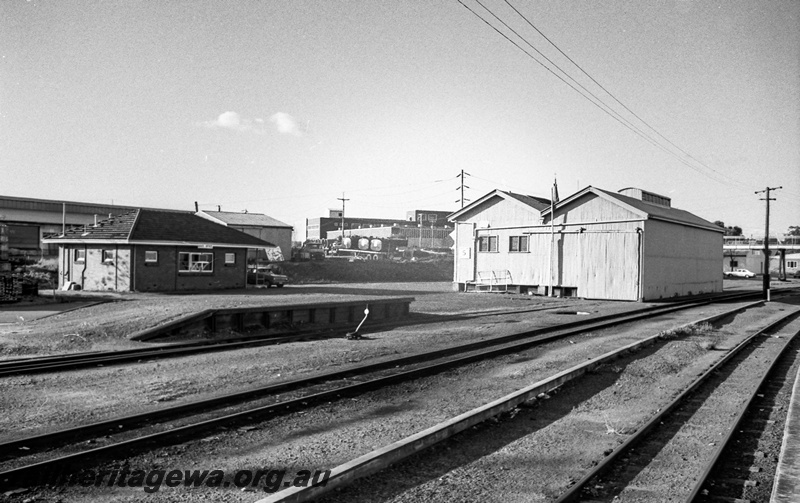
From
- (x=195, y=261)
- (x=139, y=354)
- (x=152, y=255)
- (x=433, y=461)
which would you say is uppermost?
(x=152, y=255)

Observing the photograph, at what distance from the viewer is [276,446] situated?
22.2 feet

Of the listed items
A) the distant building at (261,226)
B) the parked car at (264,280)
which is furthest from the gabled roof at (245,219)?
the parked car at (264,280)

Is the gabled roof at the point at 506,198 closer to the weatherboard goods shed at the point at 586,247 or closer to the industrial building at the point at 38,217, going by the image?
the weatherboard goods shed at the point at 586,247

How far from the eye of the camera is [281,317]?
18125mm

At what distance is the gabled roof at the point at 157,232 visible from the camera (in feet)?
98.9

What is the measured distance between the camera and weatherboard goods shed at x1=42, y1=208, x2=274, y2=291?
2988 cm

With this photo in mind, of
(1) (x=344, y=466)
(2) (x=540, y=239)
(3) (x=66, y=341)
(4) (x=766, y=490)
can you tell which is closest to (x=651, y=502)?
(4) (x=766, y=490)

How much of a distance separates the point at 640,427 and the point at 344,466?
14.5ft

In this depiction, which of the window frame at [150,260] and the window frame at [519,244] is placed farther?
the window frame at [519,244]

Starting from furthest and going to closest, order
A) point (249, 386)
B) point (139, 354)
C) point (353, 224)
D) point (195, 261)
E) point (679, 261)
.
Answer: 1. point (353, 224)
2. point (679, 261)
3. point (195, 261)
4. point (139, 354)
5. point (249, 386)

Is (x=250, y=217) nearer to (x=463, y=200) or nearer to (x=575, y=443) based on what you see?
(x=463, y=200)

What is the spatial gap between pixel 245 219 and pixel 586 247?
38391 millimetres

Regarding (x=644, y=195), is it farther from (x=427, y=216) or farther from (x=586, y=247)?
(x=427, y=216)

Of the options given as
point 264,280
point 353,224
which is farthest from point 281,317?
point 353,224
